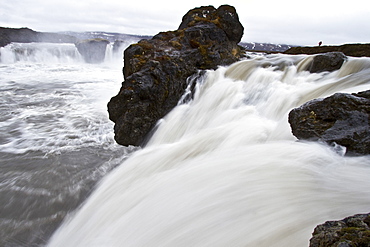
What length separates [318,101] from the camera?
3908 millimetres

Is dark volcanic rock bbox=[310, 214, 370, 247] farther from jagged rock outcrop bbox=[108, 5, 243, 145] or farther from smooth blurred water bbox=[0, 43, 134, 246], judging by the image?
jagged rock outcrop bbox=[108, 5, 243, 145]

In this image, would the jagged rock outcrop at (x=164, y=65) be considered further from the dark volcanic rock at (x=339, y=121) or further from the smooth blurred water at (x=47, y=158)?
the dark volcanic rock at (x=339, y=121)

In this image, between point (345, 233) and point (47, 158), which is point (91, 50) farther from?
point (345, 233)

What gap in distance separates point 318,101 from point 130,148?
181 inches

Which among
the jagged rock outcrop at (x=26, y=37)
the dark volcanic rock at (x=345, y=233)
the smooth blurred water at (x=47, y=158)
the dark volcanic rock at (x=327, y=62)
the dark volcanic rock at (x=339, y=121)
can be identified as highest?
the jagged rock outcrop at (x=26, y=37)

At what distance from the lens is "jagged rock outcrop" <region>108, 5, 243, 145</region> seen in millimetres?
6098

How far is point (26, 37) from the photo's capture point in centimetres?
4153

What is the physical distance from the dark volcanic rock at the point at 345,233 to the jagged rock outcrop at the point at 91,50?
1513 inches

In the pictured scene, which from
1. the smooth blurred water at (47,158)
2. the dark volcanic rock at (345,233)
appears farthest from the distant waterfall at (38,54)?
the dark volcanic rock at (345,233)

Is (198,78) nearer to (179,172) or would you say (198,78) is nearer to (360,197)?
(179,172)

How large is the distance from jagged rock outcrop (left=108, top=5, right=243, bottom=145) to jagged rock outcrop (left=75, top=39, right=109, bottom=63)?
99.4 feet

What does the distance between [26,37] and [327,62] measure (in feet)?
167

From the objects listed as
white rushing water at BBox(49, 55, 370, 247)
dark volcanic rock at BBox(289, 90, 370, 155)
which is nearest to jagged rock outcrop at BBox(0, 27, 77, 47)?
white rushing water at BBox(49, 55, 370, 247)

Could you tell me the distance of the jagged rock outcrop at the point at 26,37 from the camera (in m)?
34.5
